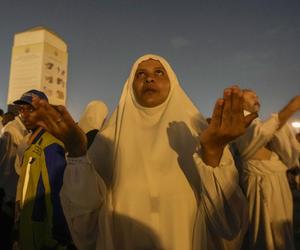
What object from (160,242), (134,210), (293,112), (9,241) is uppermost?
(293,112)

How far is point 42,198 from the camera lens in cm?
258

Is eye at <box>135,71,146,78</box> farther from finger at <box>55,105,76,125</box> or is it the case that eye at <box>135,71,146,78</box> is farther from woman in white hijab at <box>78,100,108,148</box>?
woman in white hijab at <box>78,100,108,148</box>

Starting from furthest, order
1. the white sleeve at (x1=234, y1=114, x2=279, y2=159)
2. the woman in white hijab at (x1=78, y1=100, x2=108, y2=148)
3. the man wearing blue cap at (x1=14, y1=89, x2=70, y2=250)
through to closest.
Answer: the woman in white hijab at (x1=78, y1=100, x2=108, y2=148), the white sleeve at (x1=234, y1=114, x2=279, y2=159), the man wearing blue cap at (x1=14, y1=89, x2=70, y2=250)

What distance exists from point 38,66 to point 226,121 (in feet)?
47.4

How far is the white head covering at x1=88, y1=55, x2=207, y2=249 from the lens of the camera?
1496mm

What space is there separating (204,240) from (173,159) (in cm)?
40

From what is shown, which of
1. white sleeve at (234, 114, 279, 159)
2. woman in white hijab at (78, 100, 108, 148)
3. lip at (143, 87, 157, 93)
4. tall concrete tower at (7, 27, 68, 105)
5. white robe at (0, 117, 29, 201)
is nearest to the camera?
lip at (143, 87, 157, 93)

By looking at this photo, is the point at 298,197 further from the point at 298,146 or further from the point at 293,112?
the point at 293,112

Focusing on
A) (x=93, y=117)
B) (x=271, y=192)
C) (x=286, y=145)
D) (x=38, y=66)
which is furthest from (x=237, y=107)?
(x=38, y=66)

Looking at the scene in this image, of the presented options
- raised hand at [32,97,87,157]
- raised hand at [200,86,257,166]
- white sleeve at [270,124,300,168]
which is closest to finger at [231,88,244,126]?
raised hand at [200,86,257,166]

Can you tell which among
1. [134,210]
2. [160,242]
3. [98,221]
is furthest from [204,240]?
[98,221]

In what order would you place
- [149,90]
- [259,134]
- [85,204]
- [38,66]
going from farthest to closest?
1. [38,66]
2. [259,134]
3. [149,90]
4. [85,204]

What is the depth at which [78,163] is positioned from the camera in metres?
1.40

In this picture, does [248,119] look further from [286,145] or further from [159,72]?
[286,145]
